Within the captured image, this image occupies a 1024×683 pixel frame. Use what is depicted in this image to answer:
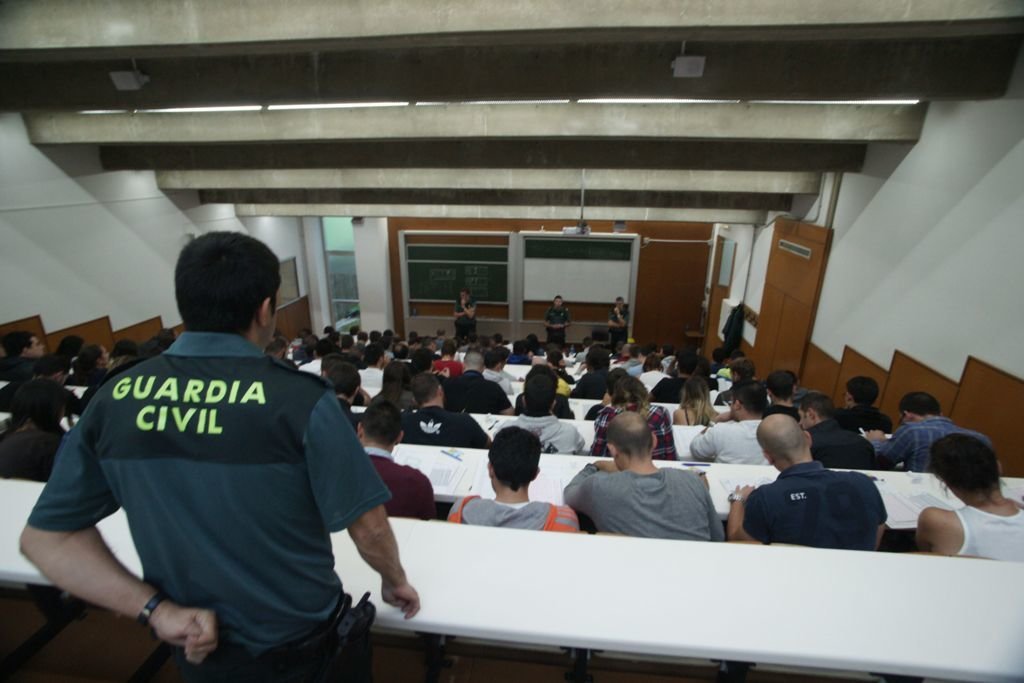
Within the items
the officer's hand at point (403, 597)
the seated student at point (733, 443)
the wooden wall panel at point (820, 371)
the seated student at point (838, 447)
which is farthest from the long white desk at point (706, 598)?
the wooden wall panel at point (820, 371)

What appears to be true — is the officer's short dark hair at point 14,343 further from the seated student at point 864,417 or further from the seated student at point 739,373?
the seated student at point 864,417

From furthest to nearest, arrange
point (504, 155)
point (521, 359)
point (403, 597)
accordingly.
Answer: point (521, 359)
point (504, 155)
point (403, 597)

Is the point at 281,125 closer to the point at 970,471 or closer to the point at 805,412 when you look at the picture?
the point at 805,412

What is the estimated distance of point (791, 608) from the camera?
1.13 meters

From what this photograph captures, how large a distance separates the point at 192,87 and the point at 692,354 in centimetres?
494

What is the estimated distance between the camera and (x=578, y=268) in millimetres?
9375

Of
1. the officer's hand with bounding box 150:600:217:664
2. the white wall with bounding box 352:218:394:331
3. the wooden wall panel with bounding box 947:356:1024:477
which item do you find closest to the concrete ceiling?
the wooden wall panel with bounding box 947:356:1024:477

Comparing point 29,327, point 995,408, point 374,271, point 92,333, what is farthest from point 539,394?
point 374,271

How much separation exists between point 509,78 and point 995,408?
4.11m

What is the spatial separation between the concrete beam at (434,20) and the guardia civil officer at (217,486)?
2.24 metres

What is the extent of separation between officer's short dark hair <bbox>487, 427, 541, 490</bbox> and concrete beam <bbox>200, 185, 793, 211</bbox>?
508 centimetres

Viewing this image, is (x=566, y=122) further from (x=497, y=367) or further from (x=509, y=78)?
(x=497, y=367)

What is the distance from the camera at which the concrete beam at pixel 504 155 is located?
4770mm

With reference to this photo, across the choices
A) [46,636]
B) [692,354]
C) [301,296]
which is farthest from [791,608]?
[301,296]
